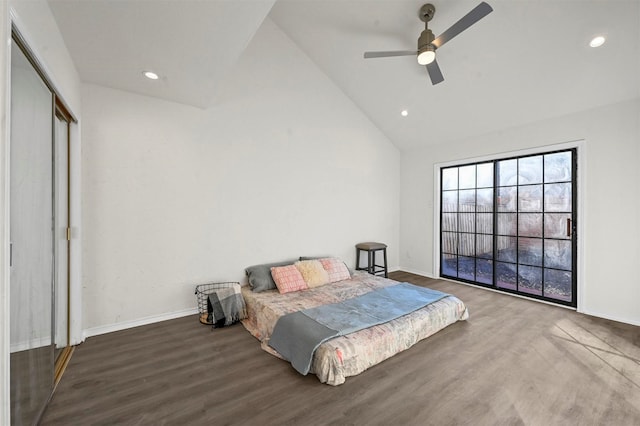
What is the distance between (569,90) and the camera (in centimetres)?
314

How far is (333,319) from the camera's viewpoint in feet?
8.16

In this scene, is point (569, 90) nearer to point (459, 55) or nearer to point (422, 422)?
point (459, 55)

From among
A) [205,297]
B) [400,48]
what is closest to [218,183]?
[205,297]

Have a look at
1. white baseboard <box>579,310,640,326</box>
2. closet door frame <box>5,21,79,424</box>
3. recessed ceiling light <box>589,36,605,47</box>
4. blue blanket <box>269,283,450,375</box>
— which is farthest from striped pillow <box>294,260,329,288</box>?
recessed ceiling light <box>589,36,605,47</box>

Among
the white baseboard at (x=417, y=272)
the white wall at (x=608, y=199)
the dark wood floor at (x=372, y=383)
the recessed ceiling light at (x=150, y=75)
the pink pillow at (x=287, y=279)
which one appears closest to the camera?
the dark wood floor at (x=372, y=383)

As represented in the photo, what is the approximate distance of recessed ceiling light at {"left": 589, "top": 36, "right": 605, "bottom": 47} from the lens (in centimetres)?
257

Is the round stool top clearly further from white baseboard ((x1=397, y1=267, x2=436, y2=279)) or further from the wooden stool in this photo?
white baseboard ((x1=397, y1=267, x2=436, y2=279))

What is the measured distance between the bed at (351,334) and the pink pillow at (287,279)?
0.10 meters

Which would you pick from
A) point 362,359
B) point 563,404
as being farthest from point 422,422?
point 563,404

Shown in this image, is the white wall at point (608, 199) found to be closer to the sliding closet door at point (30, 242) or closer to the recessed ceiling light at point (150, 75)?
the recessed ceiling light at point (150, 75)

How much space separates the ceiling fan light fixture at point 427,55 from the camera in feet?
8.50

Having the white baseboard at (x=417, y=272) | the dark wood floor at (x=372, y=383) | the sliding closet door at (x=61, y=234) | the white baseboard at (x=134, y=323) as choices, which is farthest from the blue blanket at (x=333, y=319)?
the white baseboard at (x=417, y=272)

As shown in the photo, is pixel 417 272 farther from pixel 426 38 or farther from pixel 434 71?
pixel 426 38

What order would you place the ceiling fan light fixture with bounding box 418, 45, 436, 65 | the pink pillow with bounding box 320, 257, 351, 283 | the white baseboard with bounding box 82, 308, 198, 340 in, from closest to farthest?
the ceiling fan light fixture with bounding box 418, 45, 436, 65 → the white baseboard with bounding box 82, 308, 198, 340 → the pink pillow with bounding box 320, 257, 351, 283
